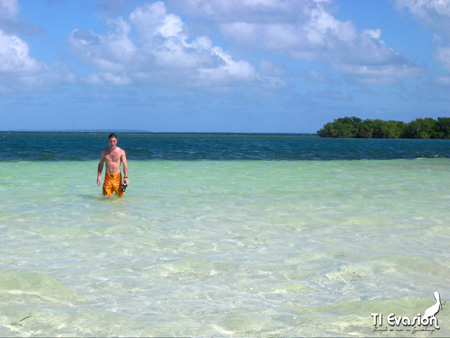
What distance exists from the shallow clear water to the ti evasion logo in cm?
8

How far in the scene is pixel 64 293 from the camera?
543 centimetres

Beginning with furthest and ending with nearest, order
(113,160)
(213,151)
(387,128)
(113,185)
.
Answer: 1. (387,128)
2. (213,151)
3. (113,185)
4. (113,160)

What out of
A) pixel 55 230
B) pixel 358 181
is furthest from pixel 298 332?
pixel 358 181

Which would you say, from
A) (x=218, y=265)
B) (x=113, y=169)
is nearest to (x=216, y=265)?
(x=218, y=265)

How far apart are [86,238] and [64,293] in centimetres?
295

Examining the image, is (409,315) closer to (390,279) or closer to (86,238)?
(390,279)

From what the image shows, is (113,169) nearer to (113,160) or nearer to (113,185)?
(113,160)

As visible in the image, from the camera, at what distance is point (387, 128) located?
530ft

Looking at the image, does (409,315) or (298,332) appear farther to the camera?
(409,315)

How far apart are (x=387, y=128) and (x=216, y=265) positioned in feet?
540

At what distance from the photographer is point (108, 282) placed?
5.84m

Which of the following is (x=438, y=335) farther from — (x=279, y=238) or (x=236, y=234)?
(x=236, y=234)

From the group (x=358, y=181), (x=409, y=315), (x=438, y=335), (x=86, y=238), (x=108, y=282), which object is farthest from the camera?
(x=358, y=181)

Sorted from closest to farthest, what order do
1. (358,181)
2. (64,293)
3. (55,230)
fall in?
(64,293), (55,230), (358,181)
